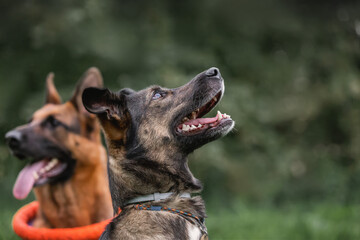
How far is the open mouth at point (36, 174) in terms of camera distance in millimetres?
4246

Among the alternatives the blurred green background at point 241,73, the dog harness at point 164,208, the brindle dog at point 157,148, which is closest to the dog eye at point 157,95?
the brindle dog at point 157,148

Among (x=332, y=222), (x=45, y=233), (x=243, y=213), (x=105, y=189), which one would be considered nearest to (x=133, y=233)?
(x=45, y=233)

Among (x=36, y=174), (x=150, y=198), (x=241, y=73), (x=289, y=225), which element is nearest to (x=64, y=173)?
(x=36, y=174)

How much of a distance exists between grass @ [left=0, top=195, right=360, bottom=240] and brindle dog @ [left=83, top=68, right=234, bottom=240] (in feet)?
8.96

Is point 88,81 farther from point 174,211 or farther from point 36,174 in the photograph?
point 174,211

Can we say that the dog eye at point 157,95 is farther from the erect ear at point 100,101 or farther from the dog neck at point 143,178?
the dog neck at point 143,178

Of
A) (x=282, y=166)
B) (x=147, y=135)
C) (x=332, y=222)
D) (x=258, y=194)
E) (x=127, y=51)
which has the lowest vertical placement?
(x=258, y=194)

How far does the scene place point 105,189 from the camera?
452 cm

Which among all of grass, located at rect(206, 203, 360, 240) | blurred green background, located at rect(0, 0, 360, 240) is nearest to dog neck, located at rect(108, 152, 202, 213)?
grass, located at rect(206, 203, 360, 240)

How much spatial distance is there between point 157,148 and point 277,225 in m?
4.28

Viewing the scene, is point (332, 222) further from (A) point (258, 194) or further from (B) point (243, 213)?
(A) point (258, 194)

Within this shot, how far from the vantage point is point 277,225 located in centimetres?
678

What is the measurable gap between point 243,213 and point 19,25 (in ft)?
19.0

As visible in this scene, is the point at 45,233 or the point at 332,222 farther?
the point at 332,222
